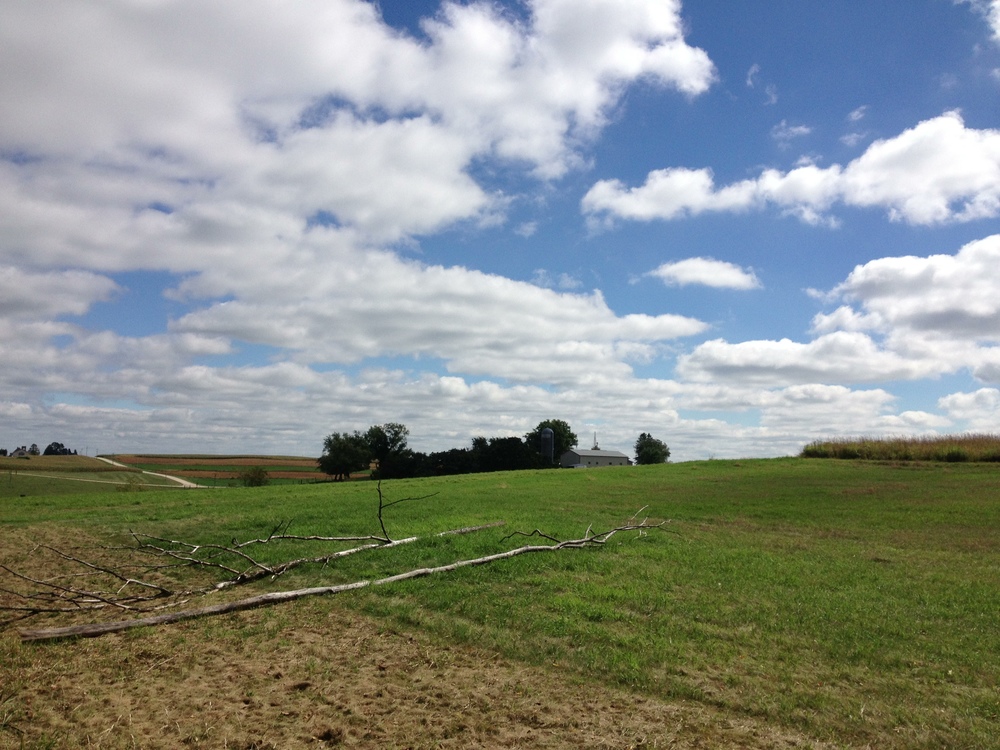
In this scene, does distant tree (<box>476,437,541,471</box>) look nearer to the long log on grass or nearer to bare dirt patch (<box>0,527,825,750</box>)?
the long log on grass

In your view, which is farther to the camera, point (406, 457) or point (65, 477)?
point (406, 457)

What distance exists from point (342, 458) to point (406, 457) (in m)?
9.37

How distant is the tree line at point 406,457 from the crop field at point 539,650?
69207 mm

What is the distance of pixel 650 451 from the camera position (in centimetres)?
10719

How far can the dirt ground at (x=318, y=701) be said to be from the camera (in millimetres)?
5891

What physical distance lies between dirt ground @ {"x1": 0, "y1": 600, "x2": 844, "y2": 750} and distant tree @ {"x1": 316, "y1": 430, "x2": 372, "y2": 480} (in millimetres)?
78040

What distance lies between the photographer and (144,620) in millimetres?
9078

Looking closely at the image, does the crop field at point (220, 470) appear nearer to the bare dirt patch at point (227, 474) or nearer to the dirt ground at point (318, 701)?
the bare dirt patch at point (227, 474)

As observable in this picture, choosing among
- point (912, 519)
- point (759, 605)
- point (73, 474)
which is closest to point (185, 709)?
point (759, 605)

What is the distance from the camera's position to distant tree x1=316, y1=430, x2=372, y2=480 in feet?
279

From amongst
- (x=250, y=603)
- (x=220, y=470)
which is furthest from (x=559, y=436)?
(x=250, y=603)

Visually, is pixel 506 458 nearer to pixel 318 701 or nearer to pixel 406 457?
pixel 406 457

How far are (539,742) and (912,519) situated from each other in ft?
65.8

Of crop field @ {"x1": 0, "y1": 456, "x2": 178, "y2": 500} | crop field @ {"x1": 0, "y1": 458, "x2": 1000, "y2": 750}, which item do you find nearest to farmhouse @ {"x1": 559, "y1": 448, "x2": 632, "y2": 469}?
crop field @ {"x1": 0, "y1": 456, "x2": 178, "y2": 500}
